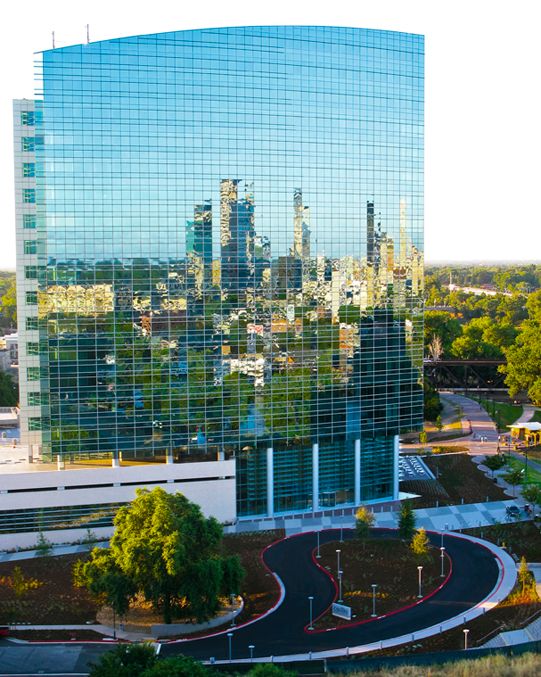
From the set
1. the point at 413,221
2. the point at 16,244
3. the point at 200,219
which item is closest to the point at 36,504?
the point at 16,244

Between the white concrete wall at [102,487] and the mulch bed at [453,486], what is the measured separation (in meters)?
15.0

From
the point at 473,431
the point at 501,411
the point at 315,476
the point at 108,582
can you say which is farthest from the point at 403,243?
the point at 501,411

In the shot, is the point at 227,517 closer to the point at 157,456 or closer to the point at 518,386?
the point at 157,456

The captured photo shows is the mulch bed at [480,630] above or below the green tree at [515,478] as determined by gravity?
below

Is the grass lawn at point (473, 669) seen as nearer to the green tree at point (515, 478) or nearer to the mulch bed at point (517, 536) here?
the mulch bed at point (517, 536)

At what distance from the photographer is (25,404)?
53031 millimetres

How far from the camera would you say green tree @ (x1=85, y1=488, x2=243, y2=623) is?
40000 millimetres

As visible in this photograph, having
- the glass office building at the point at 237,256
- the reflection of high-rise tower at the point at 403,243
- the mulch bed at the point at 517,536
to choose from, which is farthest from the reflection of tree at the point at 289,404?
the mulch bed at the point at 517,536

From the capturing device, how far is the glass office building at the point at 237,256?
171 feet

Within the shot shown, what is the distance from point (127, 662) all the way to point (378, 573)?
62.8 feet

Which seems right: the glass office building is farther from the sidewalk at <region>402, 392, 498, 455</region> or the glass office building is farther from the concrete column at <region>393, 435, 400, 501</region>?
the sidewalk at <region>402, 392, 498, 455</region>

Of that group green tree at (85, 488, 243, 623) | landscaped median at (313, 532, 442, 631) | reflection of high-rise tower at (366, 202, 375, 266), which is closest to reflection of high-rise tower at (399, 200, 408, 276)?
reflection of high-rise tower at (366, 202, 375, 266)

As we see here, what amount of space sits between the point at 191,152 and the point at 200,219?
4.29 metres

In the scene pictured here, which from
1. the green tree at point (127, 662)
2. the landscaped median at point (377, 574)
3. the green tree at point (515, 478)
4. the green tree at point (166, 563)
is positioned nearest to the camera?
the green tree at point (127, 662)
